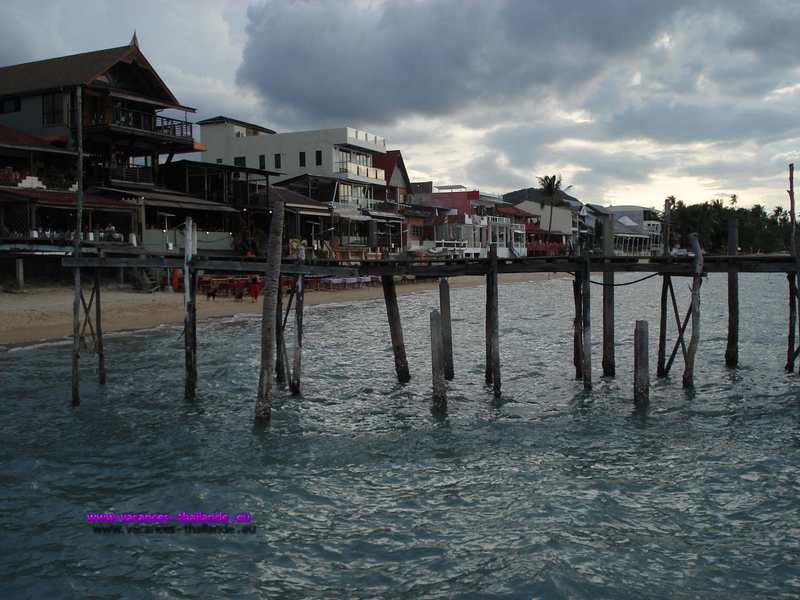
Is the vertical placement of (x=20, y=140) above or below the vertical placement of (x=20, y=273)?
above

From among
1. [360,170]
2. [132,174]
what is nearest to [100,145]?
[132,174]

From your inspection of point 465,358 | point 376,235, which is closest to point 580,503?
point 465,358

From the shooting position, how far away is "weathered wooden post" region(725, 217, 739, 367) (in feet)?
56.8

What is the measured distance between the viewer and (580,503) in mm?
9867

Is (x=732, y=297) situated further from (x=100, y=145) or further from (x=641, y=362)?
(x=100, y=145)

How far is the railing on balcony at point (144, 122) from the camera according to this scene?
3969 cm

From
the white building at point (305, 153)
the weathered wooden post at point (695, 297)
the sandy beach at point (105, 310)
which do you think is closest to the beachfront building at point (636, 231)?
the white building at point (305, 153)

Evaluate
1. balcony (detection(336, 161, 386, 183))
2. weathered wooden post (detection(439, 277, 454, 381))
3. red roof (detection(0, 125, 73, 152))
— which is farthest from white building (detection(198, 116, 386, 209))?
weathered wooden post (detection(439, 277, 454, 381))

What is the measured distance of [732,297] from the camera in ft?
60.3

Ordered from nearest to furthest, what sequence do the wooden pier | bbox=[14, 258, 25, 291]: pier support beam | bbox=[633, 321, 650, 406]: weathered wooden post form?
bbox=[633, 321, 650, 406]: weathered wooden post → the wooden pier → bbox=[14, 258, 25, 291]: pier support beam

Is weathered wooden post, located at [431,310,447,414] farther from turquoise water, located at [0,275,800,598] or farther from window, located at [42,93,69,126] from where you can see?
window, located at [42,93,69,126]

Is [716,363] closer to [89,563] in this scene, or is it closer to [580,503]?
[580,503]

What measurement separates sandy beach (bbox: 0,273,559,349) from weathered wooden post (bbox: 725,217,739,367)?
21986mm

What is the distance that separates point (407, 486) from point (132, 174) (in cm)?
3555
